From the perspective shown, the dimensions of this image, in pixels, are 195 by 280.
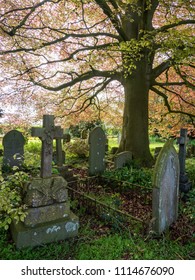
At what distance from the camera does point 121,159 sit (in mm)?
8992

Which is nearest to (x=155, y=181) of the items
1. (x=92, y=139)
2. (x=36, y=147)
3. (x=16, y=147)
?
(x=92, y=139)

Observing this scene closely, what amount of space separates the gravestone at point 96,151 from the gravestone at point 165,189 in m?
3.89

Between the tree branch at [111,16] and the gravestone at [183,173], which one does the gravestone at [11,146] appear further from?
the gravestone at [183,173]

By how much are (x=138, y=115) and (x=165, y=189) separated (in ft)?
18.5

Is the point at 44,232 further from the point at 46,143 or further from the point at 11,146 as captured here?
the point at 11,146

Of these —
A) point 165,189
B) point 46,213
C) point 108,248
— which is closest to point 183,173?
point 165,189

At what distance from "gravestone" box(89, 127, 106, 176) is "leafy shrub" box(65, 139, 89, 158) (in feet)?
16.4

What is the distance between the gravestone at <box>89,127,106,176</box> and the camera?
26.6 feet

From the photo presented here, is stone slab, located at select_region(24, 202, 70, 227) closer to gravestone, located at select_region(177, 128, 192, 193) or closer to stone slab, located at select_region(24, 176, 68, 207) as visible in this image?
stone slab, located at select_region(24, 176, 68, 207)

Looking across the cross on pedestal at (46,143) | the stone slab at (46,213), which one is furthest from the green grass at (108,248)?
the cross on pedestal at (46,143)

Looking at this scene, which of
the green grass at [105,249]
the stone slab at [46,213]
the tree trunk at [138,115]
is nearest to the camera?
the green grass at [105,249]

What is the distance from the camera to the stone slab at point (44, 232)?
3.54 metres

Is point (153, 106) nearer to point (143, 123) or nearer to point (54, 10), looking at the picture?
point (143, 123)
